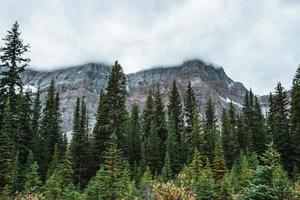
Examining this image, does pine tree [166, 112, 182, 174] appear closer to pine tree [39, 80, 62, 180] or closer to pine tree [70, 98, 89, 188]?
pine tree [70, 98, 89, 188]

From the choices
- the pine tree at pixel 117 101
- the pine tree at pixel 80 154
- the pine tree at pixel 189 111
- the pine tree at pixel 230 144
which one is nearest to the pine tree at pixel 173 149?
the pine tree at pixel 189 111

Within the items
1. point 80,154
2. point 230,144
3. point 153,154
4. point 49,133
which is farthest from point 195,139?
point 49,133

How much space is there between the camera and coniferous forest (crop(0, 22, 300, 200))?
25.6 meters

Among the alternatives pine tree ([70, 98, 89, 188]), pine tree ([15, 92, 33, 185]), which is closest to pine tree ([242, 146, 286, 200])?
pine tree ([15, 92, 33, 185])

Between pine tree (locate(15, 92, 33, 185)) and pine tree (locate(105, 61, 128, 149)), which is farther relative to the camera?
pine tree (locate(105, 61, 128, 149))

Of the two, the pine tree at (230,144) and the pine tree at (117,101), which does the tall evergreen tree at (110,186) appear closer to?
the pine tree at (117,101)

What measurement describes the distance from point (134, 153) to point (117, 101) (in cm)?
1761

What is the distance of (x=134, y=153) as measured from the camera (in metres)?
65.7

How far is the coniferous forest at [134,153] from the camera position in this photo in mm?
25630

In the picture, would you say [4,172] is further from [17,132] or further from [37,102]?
[37,102]

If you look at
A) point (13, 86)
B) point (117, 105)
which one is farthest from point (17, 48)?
point (117, 105)

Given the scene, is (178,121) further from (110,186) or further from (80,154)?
(110,186)

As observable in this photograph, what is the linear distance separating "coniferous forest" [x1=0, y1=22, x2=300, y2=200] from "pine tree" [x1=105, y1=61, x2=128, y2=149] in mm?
115

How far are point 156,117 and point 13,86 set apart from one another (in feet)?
105
